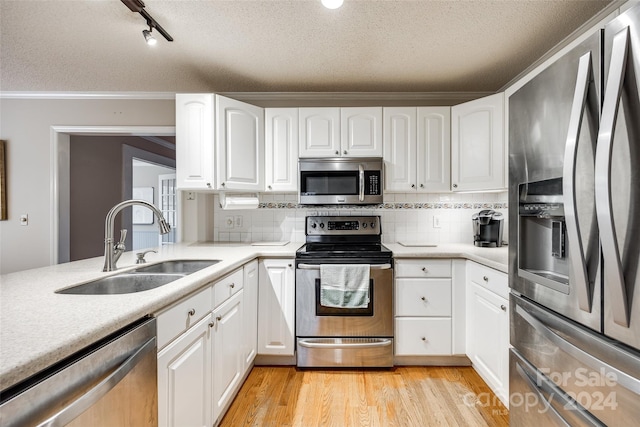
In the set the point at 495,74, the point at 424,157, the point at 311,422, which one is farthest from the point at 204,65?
the point at 311,422

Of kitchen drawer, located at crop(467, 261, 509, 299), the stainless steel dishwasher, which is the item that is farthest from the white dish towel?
the stainless steel dishwasher

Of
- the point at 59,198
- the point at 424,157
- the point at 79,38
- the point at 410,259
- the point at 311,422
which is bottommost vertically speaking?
the point at 311,422

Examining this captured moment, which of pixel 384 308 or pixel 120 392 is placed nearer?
pixel 120 392

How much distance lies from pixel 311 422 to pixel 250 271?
973mm

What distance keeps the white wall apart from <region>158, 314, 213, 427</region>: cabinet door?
2.43 m

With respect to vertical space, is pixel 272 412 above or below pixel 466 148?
below

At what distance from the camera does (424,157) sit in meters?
2.54

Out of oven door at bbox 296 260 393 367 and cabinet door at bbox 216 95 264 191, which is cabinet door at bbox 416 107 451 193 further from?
cabinet door at bbox 216 95 264 191

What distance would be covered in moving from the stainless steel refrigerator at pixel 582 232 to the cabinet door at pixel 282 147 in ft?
5.64

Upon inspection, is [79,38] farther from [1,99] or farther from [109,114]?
[1,99]

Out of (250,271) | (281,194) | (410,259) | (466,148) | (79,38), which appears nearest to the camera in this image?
(79,38)

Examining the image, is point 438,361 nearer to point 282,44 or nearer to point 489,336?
point 489,336

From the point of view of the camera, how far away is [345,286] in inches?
84.9

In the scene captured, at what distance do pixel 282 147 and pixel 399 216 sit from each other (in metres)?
1.26
